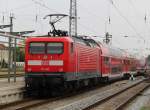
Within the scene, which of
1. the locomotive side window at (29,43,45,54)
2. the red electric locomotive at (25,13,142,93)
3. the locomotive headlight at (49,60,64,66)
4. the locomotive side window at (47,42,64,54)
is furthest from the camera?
the locomotive side window at (29,43,45,54)

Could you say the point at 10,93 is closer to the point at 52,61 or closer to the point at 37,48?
the point at 52,61

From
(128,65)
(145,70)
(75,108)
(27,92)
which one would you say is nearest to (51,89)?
(27,92)

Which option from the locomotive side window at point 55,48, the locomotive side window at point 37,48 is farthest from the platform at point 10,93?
the locomotive side window at point 55,48

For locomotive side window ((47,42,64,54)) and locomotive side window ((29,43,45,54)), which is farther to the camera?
locomotive side window ((29,43,45,54))

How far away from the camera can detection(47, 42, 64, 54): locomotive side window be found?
2183 cm

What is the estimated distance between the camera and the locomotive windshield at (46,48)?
71.9 feet

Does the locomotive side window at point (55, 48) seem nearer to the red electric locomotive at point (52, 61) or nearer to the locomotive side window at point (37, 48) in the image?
the red electric locomotive at point (52, 61)

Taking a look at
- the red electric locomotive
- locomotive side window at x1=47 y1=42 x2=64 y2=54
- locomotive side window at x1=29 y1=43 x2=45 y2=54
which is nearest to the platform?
the red electric locomotive

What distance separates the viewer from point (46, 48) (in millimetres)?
22062

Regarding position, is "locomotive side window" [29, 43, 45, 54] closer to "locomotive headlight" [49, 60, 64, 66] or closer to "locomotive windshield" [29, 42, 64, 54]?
"locomotive windshield" [29, 42, 64, 54]

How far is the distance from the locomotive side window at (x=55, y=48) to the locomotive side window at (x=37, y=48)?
0.29 m

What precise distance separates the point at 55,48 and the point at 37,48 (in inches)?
35.0

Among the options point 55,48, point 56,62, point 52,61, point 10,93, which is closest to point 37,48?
point 55,48

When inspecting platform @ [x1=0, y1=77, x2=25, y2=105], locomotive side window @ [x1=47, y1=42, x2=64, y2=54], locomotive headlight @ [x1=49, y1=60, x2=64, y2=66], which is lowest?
platform @ [x1=0, y1=77, x2=25, y2=105]
